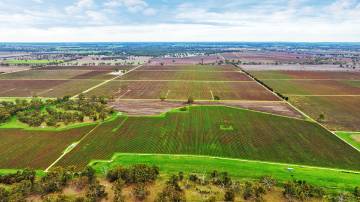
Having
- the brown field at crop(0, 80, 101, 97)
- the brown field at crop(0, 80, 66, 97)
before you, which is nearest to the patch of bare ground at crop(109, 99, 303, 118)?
the brown field at crop(0, 80, 101, 97)

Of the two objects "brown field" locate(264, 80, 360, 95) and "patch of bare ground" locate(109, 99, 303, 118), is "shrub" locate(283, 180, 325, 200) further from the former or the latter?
"brown field" locate(264, 80, 360, 95)

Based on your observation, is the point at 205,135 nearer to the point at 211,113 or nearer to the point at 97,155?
the point at 211,113

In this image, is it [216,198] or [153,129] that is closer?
[216,198]

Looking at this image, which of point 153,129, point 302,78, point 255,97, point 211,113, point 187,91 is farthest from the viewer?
point 302,78

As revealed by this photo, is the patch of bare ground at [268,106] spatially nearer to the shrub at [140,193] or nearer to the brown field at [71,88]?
the shrub at [140,193]

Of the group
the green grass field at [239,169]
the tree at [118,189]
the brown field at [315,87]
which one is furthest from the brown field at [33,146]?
the brown field at [315,87]

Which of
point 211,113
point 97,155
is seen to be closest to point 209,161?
point 97,155

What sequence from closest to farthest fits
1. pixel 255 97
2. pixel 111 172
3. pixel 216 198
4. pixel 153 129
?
pixel 216 198
pixel 111 172
pixel 153 129
pixel 255 97
